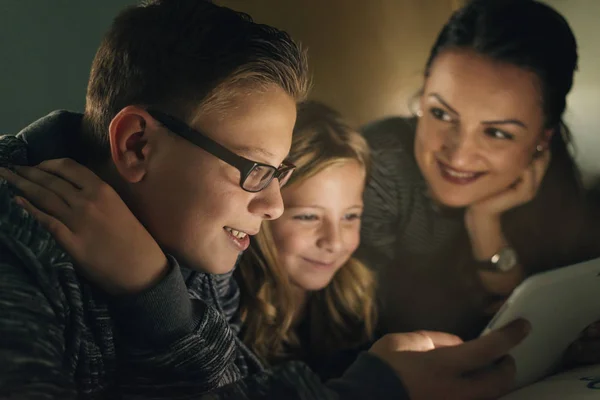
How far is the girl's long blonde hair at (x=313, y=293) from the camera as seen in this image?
2.64 feet

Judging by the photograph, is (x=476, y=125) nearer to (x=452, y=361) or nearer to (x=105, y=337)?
(x=452, y=361)

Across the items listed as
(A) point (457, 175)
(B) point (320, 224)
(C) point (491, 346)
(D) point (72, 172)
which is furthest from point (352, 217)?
(D) point (72, 172)

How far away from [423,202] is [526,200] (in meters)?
0.15

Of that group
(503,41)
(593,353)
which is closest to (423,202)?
(503,41)

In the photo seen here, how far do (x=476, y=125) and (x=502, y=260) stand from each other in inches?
8.2

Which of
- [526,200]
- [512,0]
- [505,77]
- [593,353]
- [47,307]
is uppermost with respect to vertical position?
[512,0]

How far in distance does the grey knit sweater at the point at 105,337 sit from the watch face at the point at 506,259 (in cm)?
24

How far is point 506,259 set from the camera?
2.90 ft

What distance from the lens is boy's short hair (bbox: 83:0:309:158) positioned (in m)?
0.72

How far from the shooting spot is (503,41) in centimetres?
82

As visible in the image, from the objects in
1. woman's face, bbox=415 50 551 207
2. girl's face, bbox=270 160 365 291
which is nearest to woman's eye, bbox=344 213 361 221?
girl's face, bbox=270 160 365 291

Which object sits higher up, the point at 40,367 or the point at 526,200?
the point at 526,200

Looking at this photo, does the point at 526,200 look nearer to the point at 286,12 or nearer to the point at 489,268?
the point at 489,268

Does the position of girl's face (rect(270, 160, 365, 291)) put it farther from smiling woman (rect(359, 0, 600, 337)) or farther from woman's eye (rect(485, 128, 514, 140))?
woman's eye (rect(485, 128, 514, 140))
